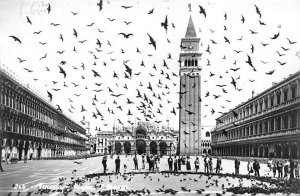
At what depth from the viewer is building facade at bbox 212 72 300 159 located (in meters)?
46.7

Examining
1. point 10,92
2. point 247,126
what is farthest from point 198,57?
point 10,92

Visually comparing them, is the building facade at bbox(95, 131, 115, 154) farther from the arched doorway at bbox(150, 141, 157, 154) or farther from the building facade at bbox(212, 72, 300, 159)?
the building facade at bbox(212, 72, 300, 159)

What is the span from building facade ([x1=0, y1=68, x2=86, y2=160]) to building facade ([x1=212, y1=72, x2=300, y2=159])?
26.4 metres

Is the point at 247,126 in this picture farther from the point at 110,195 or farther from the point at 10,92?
the point at 110,195

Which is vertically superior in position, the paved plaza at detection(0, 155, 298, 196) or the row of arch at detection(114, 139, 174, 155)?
the paved plaza at detection(0, 155, 298, 196)

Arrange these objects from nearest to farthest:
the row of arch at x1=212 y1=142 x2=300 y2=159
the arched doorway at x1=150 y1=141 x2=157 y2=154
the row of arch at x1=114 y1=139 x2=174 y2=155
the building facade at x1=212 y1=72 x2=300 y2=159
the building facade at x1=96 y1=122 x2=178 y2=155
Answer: the row of arch at x1=212 y1=142 x2=300 y2=159 < the building facade at x1=212 y1=72 x2=300 y2=159 < the row of arch at x1=114 y1=139 x2=174 y2=155 < the building facade at x1=96 y1=122 x2=178 y2=155 < the arched doorway at x1=150 y1=141 x2=157 y2=154

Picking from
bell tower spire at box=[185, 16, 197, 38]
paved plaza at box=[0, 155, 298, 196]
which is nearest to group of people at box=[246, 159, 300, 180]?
paved plaza at box=[0, 155, 298, 196]

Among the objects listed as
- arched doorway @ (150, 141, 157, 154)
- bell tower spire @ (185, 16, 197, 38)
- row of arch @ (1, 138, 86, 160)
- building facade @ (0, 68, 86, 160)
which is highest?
bell tower spire @ (185, 16, 197, 38)

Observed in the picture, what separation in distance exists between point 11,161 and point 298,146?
3383 cm

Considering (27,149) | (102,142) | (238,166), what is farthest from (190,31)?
(102,142)

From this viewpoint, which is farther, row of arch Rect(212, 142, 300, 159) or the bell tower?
the bell tower

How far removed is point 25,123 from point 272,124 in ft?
127

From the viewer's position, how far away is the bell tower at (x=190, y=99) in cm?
9588

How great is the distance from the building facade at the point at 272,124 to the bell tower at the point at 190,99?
12.3 meters
